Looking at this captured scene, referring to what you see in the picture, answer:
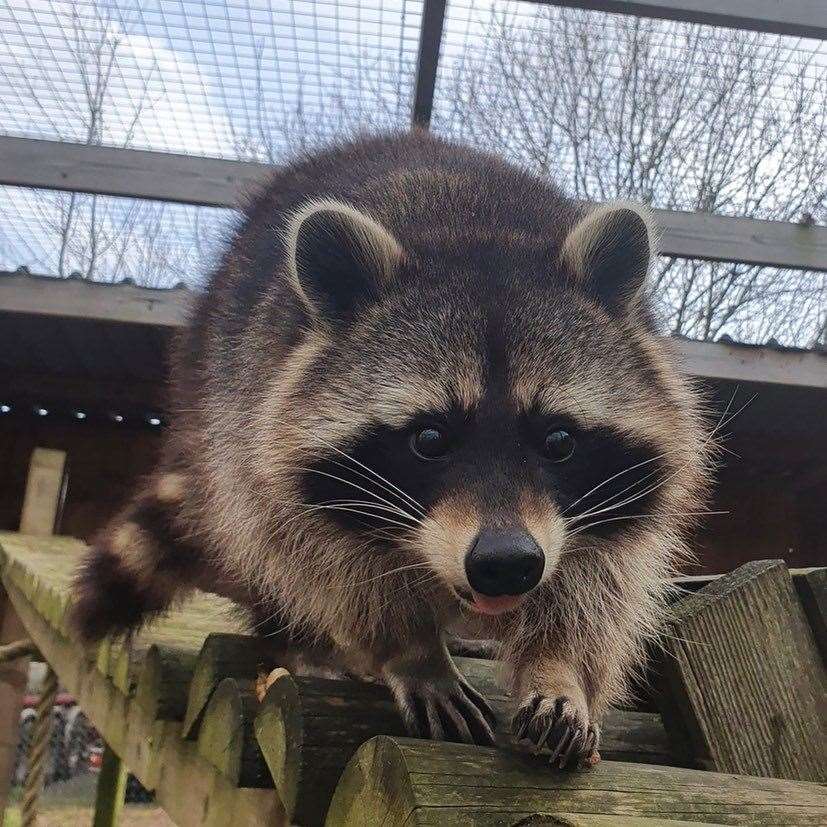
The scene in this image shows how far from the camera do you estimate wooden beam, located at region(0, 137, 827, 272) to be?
310 centimetres

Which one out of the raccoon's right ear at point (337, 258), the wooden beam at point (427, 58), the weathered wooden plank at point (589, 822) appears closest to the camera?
the weathered wooden plank at point (589, 822)

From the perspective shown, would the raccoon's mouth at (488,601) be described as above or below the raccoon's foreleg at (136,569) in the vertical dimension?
above

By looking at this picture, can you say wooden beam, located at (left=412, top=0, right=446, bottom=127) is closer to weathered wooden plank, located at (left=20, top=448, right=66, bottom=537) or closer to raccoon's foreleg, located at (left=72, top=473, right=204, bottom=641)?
raccoon's foreleg, located at (left=72, top=473, right=204, bottom=641)

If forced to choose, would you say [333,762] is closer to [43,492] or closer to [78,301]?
[78,301]

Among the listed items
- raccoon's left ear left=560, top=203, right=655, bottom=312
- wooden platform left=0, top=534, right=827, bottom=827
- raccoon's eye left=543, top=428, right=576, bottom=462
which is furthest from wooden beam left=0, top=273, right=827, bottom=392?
raccoon's eye left=543, top=428, right=576, bottom=462

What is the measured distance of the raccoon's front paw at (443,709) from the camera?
1.31 meters

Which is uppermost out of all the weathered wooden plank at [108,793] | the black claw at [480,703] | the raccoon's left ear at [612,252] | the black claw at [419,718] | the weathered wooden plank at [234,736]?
the raccoon's left ear at [612,252]

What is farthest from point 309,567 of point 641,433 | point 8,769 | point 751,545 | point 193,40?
point 751,545

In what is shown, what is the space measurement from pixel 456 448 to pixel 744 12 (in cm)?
173

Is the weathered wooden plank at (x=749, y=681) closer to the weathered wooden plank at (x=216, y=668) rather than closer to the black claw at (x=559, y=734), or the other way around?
the black claw at (x=559, y=734)

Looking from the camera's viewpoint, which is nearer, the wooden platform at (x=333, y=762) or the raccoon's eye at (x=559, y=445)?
the wooden platform at (x=333, y=762)

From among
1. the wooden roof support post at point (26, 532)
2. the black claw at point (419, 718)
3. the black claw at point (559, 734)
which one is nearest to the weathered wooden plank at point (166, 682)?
the black claw at point (419, 718)

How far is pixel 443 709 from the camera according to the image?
133 centimetres

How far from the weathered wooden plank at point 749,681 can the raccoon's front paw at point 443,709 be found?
1.03 ft
